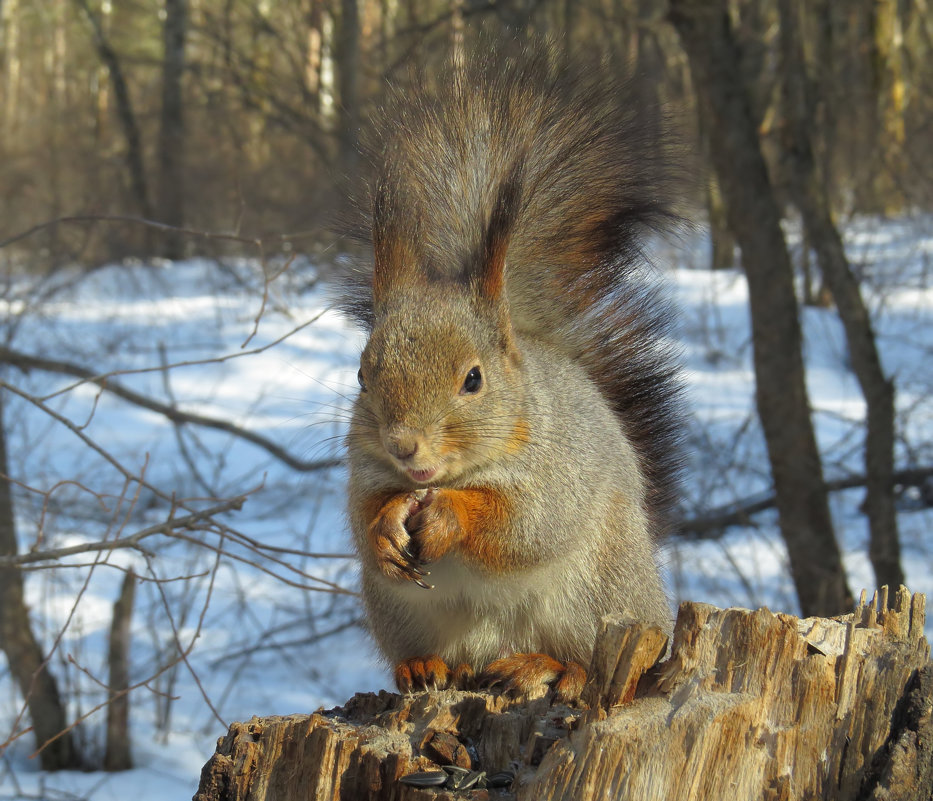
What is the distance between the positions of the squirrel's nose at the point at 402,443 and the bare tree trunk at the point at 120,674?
8.42ft

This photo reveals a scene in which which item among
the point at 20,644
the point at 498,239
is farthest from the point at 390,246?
the point at 20,644

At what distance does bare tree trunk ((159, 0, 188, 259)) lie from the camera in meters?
10.5

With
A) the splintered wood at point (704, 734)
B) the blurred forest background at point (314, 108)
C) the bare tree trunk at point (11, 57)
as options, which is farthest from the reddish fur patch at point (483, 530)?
the bare tree trunk at point (11, 57)

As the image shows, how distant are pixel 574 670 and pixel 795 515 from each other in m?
2.28

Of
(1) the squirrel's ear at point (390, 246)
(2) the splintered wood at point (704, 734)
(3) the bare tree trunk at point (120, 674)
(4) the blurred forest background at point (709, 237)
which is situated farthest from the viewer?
(3) the bare tree trunk at point (120, 674)

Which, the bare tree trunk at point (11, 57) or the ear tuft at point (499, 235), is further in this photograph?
the bare tree trunk at point (11, 57)

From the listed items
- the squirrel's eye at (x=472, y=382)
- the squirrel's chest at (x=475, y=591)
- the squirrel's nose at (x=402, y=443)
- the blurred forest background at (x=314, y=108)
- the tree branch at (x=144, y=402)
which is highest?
the blurred forest background at (x=314, y=108)

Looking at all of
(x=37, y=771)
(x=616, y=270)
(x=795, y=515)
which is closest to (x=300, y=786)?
(x=616, y=270)

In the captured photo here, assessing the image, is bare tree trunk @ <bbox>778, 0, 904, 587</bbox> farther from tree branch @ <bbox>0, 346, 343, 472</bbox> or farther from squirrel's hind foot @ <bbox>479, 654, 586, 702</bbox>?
squirrel's hind foot @ <bbox>479, 654, 586, 702</bbox>

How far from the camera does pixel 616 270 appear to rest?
81.8 inches

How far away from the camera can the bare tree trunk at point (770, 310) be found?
3682mm

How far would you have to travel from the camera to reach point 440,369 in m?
1.69

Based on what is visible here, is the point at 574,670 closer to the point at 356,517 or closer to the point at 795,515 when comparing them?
the point at 356,517

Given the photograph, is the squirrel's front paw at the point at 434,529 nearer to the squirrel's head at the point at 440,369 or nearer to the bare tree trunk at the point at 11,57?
the squirrel's head at the point at 440,369
